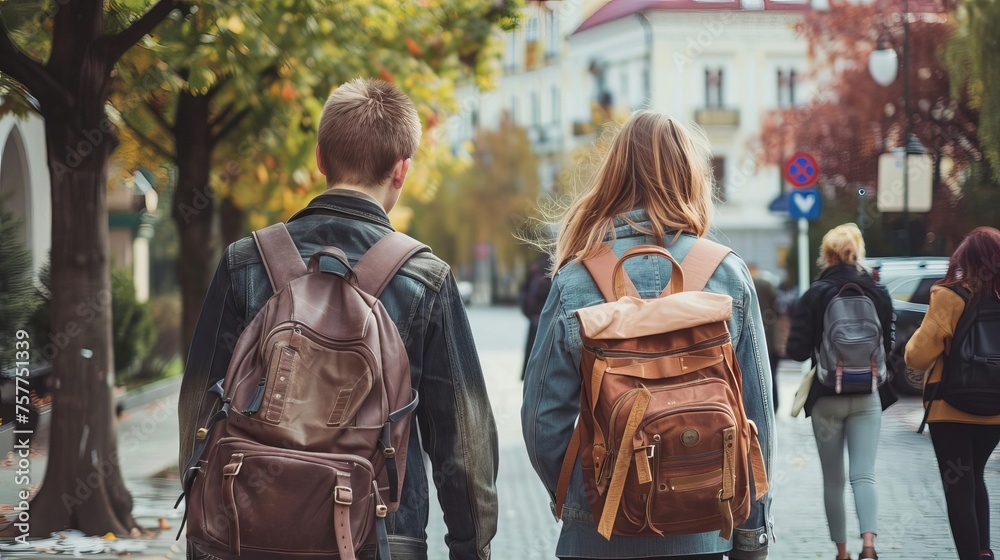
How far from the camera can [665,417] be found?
110 inches

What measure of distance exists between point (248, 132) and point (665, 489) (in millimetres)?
10741

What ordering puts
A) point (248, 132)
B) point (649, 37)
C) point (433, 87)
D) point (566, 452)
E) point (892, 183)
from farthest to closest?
1. point (649, 37)
2. point (433, 87)
3. point (248, 132)
4. point (892, 183)
5. point (566, 452)

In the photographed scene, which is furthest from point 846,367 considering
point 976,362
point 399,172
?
point 399,172

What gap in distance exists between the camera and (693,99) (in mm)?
48188

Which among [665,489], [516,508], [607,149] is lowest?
[516,508]

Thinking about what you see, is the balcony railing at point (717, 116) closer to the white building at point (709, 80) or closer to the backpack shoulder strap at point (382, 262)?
the white building at point (709, 80)

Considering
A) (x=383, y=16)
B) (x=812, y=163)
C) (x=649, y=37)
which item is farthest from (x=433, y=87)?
(x=649, y=37)

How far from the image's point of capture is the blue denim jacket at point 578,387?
3.03 m

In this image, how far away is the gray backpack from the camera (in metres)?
6.24

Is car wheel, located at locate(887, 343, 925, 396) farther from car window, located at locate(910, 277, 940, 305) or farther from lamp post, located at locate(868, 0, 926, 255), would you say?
lamp post, located at locate(868, 0, 926, 255)

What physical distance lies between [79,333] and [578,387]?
5.12 metres

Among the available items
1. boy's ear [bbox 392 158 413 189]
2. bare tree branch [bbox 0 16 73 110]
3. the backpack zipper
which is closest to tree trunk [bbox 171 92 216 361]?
bare tree branch [bbox 0 16 73 110]

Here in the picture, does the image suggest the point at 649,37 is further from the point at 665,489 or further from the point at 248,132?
the point at 665,489

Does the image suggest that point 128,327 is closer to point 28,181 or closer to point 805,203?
point 28,181
